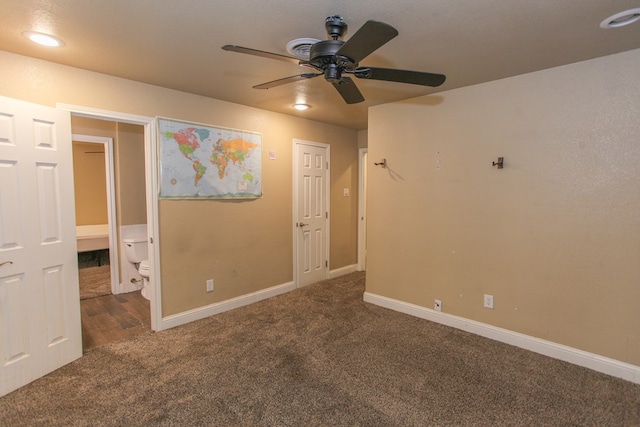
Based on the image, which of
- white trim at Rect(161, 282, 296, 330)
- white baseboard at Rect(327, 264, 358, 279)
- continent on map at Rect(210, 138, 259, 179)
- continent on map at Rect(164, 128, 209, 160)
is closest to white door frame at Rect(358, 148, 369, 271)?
white baseboard at Rect(327, 264, 358, 279)

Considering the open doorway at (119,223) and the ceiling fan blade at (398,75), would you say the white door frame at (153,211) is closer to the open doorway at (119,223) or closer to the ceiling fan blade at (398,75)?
the open doorway at (119,223)

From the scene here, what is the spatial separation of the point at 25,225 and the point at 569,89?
418 centimetres

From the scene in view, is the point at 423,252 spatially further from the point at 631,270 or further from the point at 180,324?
the point at 180,324

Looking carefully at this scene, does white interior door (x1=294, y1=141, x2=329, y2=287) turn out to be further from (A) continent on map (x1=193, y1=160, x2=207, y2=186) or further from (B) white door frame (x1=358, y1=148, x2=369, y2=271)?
(A) continent on map (x1=193, y1=160, x2=207, y2=186)

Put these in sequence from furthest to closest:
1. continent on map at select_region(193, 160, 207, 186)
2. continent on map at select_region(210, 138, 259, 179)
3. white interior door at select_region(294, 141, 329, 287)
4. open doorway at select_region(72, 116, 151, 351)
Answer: white interior door at select_region(294, 141, 329, 287) → open doorway at select_region(72, 116, 151, 351) → continent on map at select_region(210, 138, 259, 179) → continent on map at select_region(193, 160, 207, 186)

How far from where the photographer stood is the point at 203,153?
3.46 m

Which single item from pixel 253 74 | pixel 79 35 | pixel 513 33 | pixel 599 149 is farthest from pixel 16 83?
pixel 599 149

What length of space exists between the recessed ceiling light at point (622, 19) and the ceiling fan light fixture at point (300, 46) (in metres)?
1.67

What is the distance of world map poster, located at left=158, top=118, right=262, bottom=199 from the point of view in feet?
10.5

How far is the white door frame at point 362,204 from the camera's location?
209 inches

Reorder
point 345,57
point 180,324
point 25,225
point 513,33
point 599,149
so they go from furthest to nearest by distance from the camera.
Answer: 1. point 180,324
2. point 599,149
3. point 25,225
4. point 513,33
5. point 345,57

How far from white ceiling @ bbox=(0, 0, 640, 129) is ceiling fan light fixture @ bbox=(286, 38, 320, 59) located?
0.14 feet

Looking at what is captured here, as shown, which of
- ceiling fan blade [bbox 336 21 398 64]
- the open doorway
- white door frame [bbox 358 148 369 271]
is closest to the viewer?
ceiling fan blade [bbox 336 21 398 64]

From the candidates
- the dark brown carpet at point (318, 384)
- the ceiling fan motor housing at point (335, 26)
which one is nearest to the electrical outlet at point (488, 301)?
the dark brown carpet at point (318, 384)
